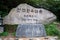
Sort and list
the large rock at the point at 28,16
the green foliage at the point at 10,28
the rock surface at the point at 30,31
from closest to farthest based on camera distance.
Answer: the rock surface at the point at 30,31
the large rock at the point at 28,16
the green foliage at the point at 10,28

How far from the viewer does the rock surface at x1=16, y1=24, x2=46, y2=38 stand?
6559 millimetres

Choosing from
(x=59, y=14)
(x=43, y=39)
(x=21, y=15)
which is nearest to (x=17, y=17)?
(x=21, y=15)

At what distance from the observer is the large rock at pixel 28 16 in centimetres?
689

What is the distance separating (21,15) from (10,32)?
2.19ft

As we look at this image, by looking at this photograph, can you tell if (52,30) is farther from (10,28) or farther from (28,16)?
(10,28)

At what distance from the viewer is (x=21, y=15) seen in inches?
274

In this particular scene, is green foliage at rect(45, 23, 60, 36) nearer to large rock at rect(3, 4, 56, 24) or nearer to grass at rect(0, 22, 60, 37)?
grass at rect(0, 22, 60, 37)

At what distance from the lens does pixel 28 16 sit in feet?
22.7

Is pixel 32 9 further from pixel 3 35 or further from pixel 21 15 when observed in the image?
pixel 3 35

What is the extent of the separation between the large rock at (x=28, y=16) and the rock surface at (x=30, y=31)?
228mm

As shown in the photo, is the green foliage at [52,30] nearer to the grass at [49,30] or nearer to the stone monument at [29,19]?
the grass at [49,30]

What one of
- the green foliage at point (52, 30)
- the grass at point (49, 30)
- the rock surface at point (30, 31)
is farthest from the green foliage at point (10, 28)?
the green foliage at point (52, 30)

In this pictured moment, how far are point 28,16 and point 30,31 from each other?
0.55m

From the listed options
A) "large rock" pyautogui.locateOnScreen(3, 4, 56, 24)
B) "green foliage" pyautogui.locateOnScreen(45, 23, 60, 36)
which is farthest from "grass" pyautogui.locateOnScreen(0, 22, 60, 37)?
"large rock" pyautogui.locateOnScreen(3, 4, 56, 24)
